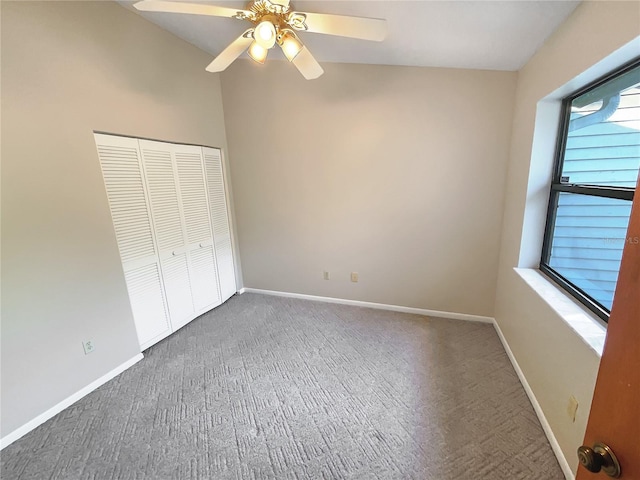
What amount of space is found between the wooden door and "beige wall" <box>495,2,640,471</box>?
833 millimetres

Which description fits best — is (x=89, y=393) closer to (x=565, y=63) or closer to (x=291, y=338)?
(x=291, y=338)

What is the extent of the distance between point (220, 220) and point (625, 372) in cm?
319

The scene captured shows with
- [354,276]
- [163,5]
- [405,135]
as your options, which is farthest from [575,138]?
[163,5]

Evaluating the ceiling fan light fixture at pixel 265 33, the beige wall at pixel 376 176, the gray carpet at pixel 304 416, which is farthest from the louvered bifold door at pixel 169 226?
the ceiling fan light fixture at pixel 265 33

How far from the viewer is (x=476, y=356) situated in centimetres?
231

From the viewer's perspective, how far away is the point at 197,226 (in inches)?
112

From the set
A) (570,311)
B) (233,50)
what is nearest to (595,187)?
(570,311)

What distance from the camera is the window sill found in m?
1.29

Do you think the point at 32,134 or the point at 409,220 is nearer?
the point at 32,134

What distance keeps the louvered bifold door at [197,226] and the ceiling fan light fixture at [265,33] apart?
1.40m

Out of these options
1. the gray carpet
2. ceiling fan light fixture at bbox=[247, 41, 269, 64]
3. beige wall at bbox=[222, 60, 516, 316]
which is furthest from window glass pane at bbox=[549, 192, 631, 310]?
ceiling fan light fixture at bbox=[247, 41, 269, 64]

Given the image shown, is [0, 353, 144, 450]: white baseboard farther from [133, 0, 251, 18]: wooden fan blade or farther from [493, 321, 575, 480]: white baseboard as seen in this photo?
[493, 321, 575, 480]: white baseboard

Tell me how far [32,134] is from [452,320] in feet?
11.9

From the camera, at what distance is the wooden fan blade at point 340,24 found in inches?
55.6
